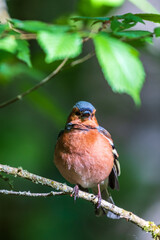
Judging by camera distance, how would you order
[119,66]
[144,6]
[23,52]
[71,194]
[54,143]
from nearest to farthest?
[119,66]
[23,52]
[71,194]
[144,6]
[54,143]

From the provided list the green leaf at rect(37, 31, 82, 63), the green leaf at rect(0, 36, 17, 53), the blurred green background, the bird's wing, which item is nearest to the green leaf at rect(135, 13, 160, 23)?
the green leaf at rect(37, 31, 82, 63)

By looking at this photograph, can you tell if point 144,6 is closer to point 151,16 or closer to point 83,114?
point 83,114

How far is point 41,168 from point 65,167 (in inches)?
127

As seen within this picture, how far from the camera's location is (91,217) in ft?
22.5

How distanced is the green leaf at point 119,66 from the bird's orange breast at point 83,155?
1739mm

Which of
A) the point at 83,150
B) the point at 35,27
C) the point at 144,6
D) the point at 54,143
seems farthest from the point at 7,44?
the point at 54,143

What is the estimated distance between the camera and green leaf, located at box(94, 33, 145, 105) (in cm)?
164

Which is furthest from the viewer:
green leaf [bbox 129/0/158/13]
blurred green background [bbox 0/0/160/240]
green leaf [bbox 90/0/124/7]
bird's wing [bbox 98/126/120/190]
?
blurred green background [bbox 0/0/160/240]

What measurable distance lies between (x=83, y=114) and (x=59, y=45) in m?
1.85

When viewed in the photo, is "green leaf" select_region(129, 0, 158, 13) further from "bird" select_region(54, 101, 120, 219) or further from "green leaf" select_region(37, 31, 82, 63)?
"green leaf" select_region(37, 31, 82, 63)

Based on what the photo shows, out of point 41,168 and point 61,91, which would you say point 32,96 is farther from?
point 61,91

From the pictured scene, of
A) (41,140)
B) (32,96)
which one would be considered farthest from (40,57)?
(41,140)

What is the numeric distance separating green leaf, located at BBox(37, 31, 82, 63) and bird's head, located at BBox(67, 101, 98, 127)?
5.64 ft

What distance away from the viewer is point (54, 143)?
24.2 ft
